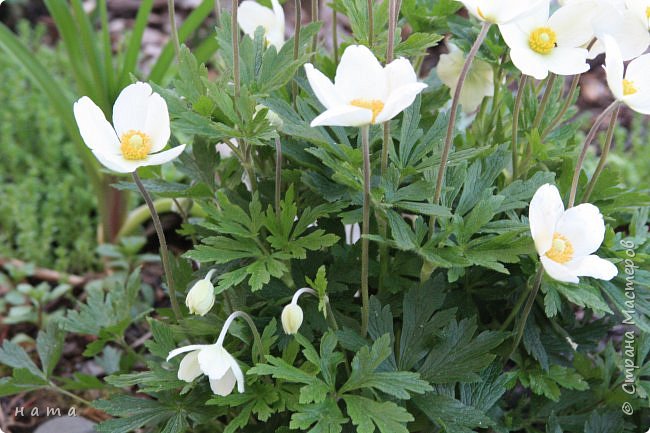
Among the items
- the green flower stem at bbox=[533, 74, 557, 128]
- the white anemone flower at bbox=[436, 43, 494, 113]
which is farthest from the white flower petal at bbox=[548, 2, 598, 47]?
the white anemone flower at bbox=[436, 43, 494, 113]

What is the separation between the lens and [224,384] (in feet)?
2.97

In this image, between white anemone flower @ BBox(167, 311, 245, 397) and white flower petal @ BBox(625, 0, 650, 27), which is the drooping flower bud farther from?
white flower petal @ BBox(625, 0, 650, 27)

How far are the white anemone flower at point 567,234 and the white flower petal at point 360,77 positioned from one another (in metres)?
0.22

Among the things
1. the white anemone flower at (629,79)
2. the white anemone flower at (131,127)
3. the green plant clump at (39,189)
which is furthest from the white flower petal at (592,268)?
the green plant clump at (39,189)

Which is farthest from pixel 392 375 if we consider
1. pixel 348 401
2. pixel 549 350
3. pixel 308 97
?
pixel 308 97

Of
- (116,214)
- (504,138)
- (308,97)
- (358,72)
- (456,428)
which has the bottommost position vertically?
(116,214)

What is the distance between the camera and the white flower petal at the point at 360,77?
0.82 metres

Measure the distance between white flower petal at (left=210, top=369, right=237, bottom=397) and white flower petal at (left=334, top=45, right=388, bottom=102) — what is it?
373mm

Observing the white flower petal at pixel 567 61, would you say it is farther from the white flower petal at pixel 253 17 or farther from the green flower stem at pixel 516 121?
the white flower petal at pixel 253 17

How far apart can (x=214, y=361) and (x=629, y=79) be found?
2.02 feet

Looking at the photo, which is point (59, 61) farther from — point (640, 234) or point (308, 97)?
point (640, 234)

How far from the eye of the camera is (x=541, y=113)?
3.57 ft

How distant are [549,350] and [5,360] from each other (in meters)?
0.92

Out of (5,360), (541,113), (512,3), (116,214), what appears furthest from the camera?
(116,214)
